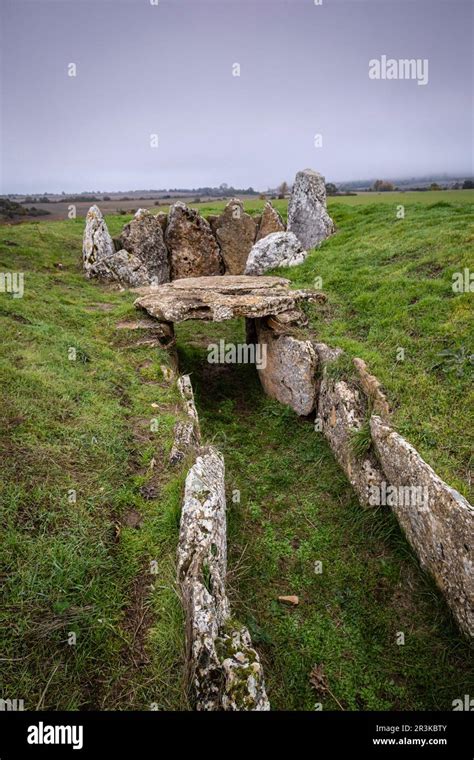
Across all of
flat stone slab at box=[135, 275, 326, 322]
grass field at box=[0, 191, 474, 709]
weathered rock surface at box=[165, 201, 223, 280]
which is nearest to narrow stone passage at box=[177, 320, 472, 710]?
grass field at box=[0, 191, 474, 709]

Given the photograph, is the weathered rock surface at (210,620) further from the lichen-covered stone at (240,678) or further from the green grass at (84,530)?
the green grass at (84,530)

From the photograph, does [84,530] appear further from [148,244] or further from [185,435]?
[148,244]

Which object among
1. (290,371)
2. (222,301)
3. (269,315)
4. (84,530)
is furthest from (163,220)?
(84,530)

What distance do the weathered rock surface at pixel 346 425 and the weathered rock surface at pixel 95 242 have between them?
10.5 metres

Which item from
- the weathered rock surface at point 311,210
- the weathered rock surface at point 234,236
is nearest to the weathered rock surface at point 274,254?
the weathered rock surface at point 311,210

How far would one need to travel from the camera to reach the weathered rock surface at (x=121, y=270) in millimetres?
16344

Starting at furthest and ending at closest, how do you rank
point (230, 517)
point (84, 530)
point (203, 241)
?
point (203, 241) < point (230, 517) < point (84, 530)

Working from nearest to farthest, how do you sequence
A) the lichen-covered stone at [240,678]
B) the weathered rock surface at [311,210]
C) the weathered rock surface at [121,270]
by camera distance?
the lichen-covered stone at [240,678] → the weathered rock surface at [121,270] → the weathered rock surface at [311,210]

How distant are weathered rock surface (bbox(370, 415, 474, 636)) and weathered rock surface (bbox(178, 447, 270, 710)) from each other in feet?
9.63

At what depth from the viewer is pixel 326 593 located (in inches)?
280

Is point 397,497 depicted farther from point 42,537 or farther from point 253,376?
point 253,376

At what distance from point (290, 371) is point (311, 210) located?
33.0ft

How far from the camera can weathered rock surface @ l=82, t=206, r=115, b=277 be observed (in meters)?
17.1
